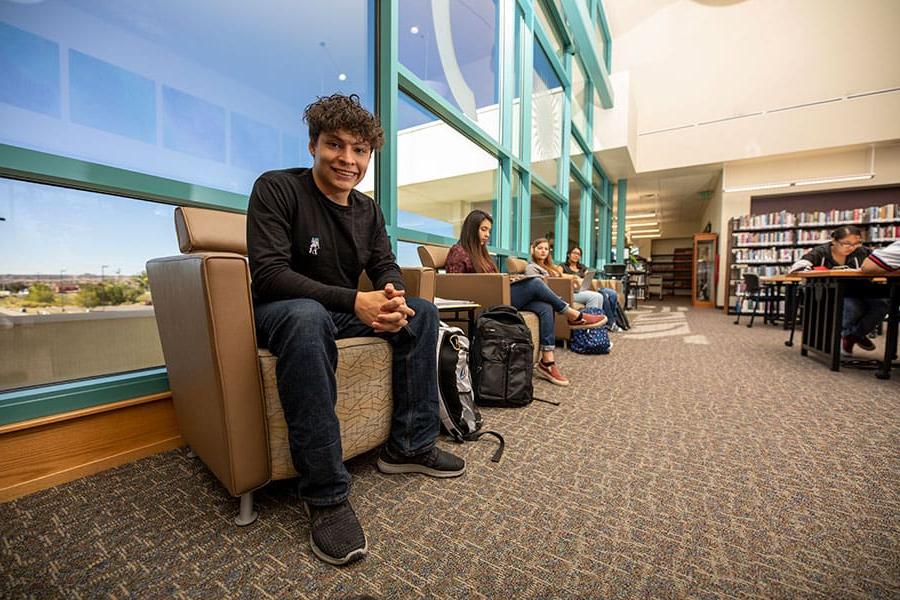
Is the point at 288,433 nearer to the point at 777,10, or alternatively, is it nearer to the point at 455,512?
the point at 455,512

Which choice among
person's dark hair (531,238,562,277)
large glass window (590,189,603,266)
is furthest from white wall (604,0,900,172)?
person's dark hair (531,238,562,277)

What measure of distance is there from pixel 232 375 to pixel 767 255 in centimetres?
980

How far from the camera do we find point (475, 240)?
258cm

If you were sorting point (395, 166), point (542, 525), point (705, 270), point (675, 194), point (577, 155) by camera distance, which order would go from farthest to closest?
point (675, 194) < point (705, 270) < point (577, 155) < point (395, 166) < point (542, 525)

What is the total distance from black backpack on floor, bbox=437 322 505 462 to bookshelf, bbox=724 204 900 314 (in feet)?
27.3

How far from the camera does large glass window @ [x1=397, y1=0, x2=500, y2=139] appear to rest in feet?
8.77

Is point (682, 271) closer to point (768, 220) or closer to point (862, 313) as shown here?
point (768, 220)

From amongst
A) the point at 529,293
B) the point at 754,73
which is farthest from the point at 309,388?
the point at 754,73

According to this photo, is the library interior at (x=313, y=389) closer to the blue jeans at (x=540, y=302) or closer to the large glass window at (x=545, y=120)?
the blue jeans at (x=540, y=302)

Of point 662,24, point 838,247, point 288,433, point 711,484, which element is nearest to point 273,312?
point 288,433

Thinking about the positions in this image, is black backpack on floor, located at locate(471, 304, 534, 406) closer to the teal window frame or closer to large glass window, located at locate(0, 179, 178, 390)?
the teal window frame

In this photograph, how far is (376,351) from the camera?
114cm

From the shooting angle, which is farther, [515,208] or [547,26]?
[547,26]

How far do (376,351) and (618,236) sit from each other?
1009cm
